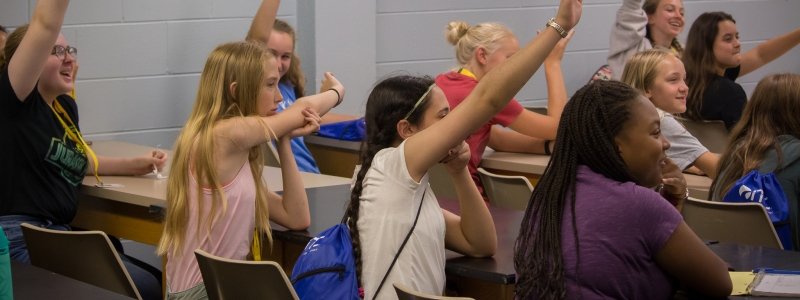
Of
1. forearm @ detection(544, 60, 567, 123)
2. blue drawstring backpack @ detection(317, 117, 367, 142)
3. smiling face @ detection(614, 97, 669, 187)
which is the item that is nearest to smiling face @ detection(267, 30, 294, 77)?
blue drawstring backpack @ detection(317, 117, 367, 142)

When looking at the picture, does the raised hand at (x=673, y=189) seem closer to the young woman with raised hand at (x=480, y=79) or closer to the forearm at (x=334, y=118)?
the young woman with raised hand at (x=480, y=79)

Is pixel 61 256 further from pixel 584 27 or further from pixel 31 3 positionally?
pixel 584 27

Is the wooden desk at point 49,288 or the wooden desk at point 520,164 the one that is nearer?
the wooden desk at point 49,288

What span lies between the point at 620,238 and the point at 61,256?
→ 149 centimetres

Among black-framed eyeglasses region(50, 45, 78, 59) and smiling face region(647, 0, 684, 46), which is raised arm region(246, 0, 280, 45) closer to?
black-framed eyeglasses region(50, 45, 78, 59)

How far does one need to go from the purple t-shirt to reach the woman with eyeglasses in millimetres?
1763

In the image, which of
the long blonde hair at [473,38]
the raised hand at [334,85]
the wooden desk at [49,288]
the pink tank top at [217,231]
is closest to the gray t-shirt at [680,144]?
the long blonde hair at [473,38]

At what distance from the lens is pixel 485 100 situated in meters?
2.43

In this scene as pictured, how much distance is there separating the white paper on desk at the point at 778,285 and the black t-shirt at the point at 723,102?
257 cm

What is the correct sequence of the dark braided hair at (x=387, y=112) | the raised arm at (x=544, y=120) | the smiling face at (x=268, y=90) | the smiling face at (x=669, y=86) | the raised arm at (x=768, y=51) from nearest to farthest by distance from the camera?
the dark braided hair at (x=387, y=112), the smiling face at (x=268, y=90), the smiling face at (x=669, y=86), the raised arm at (x=544, y=120), the raised arm at (x=768, y=51)

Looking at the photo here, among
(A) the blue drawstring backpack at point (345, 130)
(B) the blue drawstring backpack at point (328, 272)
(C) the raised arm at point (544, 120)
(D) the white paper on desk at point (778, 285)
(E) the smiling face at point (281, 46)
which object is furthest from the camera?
(A) the blue drawstring backpack at point (345, 130)

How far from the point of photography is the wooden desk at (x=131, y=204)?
3.58 metres

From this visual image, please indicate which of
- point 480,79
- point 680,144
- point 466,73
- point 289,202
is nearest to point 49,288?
point 289,202

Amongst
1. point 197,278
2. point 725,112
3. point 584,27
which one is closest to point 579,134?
point 197,278
